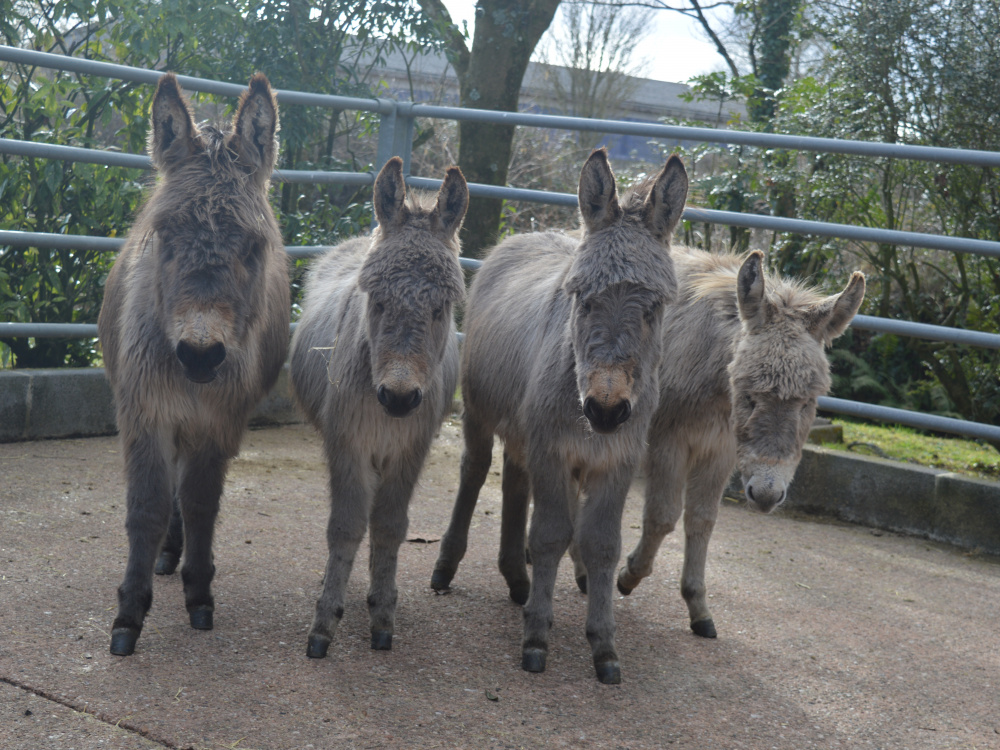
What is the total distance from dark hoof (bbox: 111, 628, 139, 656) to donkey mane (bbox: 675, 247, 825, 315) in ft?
9.03

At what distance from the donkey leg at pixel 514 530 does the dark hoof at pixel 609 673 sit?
826 millimetres

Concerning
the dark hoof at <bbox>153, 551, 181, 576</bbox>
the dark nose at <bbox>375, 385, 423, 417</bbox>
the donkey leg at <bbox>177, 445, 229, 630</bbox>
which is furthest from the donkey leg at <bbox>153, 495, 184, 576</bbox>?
the dark nose at <bbox>375, 385, 423, 417</bbox>

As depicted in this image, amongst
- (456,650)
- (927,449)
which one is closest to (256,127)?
(456,650)

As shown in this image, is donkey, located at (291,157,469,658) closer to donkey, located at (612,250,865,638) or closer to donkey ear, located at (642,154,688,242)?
donkey ear, located at (642,154,688,242)

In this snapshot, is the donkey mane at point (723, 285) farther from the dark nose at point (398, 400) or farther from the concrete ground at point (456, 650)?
the dark nose at point (398, 400)

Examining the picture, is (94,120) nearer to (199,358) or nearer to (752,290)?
(199,358)

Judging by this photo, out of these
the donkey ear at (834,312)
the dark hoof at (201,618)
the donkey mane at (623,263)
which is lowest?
the dark hoof at (201,618)

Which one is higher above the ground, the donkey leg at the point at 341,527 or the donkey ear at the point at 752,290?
the donkey ear at the point at 752,290

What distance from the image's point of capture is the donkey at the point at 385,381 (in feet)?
10.7

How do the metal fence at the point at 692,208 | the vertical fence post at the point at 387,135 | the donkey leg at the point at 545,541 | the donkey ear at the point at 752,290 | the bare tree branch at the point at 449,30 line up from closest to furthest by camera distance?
the donkey leg at the point at 545,541
the donkey ear at the point at 752,290
the metal fence at the point at 692,208
the vertical fence post at the point at 387,135
the bare tree branch at the point at 449,30

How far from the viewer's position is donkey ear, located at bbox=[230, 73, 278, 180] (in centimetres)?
346

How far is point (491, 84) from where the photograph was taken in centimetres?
877

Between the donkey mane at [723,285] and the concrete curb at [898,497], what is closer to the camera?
the donkey mane at [723,285]

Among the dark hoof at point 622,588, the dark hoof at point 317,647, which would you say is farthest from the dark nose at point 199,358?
the dark hoof at point 622,588
